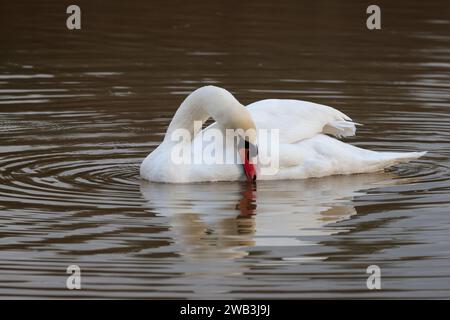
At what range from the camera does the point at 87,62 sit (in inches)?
732

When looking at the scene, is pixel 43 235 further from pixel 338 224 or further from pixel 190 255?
pixel 338 224

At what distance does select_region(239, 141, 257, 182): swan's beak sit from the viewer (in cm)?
1135

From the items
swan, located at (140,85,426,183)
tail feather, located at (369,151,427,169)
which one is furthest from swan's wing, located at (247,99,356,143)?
tail feather, located at (369,151,427,169)

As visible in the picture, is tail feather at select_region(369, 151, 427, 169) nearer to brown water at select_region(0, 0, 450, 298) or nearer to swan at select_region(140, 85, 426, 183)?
swan at select_region(140, 85, 426, 183)

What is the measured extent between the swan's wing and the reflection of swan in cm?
46

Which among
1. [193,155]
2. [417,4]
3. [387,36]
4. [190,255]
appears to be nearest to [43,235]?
[190,255]

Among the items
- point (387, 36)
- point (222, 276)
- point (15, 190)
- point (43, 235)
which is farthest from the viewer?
point (387, 36)

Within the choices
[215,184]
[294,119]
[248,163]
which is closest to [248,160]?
[248,163]

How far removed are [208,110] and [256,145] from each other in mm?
680

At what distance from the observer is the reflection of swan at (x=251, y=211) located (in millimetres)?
9664

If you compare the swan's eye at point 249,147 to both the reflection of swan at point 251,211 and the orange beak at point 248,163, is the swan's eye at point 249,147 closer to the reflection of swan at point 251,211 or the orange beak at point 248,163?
the orange beak at point 248,163

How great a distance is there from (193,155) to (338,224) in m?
1.94
